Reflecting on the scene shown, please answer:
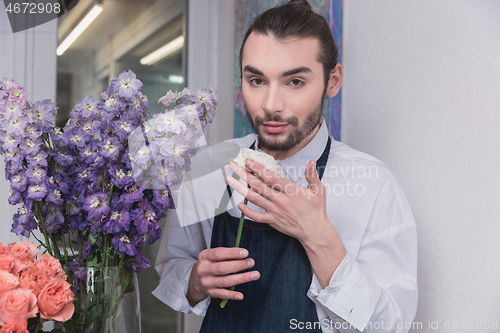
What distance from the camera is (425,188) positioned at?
0.82m

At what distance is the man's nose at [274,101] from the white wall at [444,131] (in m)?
0.30

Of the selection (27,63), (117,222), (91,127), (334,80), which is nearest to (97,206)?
(117,222)

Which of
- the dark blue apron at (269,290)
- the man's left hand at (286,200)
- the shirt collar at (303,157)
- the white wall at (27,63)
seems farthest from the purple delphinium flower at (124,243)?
the white wall at (27,63)

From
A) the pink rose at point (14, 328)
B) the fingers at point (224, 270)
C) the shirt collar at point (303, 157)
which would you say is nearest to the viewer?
the pink rose at point (14, 328)

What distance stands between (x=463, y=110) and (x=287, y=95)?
36 centimetres

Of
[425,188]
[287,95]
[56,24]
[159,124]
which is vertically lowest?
[425,188]

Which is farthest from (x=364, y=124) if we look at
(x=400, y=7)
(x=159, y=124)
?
(x=159, y=124)

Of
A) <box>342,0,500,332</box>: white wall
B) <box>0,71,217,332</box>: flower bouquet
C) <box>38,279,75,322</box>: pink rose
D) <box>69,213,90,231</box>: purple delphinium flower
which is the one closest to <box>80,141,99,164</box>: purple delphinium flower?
<box>0,71,217,332</box>: flower bouquet

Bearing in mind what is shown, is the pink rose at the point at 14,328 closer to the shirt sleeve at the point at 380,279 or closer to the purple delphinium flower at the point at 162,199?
the purple delphinium flower at the point at 162,199

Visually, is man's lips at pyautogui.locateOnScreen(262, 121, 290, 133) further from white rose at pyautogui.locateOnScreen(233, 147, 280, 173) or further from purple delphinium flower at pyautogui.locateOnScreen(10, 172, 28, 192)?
purple delphinium flower at pyautogui.locateOnScreen(10, 172, 28, 192)

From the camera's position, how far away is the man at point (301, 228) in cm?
71

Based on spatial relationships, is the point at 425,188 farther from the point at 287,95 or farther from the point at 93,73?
the point at 93,73

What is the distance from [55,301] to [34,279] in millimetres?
51

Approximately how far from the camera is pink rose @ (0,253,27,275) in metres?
0.51
